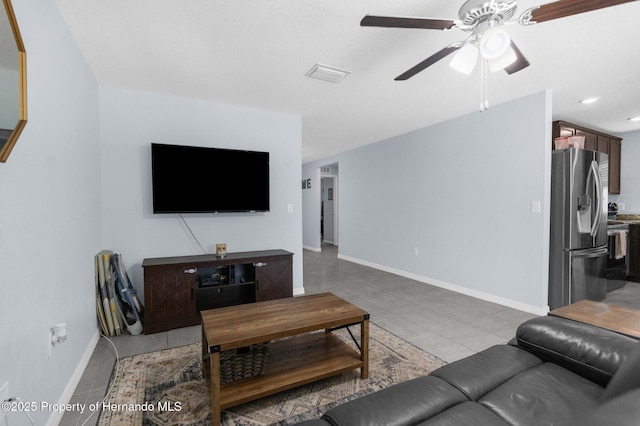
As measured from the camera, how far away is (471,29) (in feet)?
5.56

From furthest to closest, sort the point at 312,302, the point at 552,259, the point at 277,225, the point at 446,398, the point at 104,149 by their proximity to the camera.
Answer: the point at 277,225 < the point at 552,259 < the point at 104,149 < the point at 312,302 < the point at 446,398

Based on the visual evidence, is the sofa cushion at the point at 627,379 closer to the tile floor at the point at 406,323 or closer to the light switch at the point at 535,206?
the tile floor at the point at 406,323

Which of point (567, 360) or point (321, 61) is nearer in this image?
point (567, 360)

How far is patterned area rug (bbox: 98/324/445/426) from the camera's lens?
1667 millimetres

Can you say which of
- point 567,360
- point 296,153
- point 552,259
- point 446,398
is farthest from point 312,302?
point 552,259

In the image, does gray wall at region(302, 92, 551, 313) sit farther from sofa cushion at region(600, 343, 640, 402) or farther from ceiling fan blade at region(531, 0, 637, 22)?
sofa cushion at region(600, 343, 640, 402)

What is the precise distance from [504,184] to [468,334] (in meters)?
1.90

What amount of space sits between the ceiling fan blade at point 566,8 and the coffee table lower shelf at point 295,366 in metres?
2.22

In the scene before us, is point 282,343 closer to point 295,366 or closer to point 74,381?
point 295,366

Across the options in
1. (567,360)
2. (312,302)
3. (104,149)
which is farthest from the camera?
(104,149)

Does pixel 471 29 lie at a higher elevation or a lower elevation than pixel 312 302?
higher

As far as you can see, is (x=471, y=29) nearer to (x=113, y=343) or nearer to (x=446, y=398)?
(x=446, y=398)

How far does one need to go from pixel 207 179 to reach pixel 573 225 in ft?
13.2

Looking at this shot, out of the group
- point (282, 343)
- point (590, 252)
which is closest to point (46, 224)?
point (282, 343)
